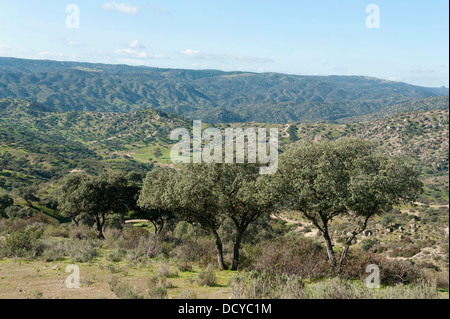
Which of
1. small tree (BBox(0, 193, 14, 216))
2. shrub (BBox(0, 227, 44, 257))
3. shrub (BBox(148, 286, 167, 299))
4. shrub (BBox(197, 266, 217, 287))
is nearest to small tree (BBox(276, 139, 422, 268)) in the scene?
shrub (BBox(197, 266, 217, 287))

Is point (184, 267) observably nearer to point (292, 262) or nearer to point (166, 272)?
point (166, 272)

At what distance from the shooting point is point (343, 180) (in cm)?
1596

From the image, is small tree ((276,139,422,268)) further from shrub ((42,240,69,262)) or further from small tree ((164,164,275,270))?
shrub ((42,240,69,262))

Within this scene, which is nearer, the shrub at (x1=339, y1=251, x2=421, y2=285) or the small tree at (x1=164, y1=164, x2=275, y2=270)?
the shrub at (x1=339, y1=251, x2=421, y2=285)

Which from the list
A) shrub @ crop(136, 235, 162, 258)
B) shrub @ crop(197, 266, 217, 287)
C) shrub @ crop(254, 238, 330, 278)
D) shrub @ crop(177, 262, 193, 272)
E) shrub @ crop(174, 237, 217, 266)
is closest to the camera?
shrub @ crop(197, 266, 217, 287)

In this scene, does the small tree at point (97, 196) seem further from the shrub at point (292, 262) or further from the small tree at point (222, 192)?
the shrub at point (292, 262)

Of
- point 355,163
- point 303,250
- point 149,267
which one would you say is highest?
point 355,163

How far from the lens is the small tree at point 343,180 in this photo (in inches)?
598

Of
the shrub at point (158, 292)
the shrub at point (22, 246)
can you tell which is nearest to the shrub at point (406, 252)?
the shrub at point (158, 292)

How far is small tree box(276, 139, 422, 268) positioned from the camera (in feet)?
49.8
